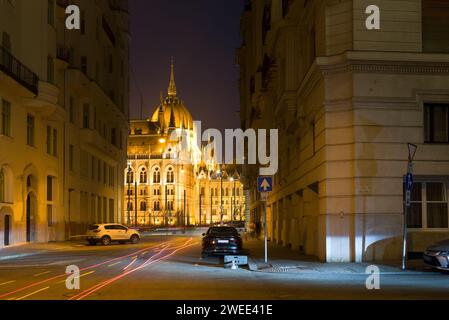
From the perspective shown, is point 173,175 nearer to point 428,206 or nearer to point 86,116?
point 86,116

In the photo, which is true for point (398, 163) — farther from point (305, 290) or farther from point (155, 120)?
point (155, 120)

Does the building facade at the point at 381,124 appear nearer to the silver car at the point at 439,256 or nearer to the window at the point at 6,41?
the silver car at the point at 439,256

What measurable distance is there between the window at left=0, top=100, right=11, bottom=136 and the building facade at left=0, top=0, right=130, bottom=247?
58 mm

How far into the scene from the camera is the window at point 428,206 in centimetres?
2469

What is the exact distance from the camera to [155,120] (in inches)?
7249

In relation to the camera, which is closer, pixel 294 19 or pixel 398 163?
pixel 398 163

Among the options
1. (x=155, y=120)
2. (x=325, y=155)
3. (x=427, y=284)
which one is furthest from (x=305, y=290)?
(x=155, y=120)

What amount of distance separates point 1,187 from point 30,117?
22.6 feet

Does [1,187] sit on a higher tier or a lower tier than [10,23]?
lower

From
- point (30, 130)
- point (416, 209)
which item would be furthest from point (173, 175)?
point (416, 209)

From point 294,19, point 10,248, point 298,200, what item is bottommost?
point 10,248

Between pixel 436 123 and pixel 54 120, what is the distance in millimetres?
31025

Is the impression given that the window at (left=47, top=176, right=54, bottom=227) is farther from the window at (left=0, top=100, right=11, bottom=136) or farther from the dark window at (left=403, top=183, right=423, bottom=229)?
the dark window at (left=403, top=183, right=423, bottom=229)

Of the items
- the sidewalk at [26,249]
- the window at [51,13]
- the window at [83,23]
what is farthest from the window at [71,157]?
the sidewalk at [26,249]
